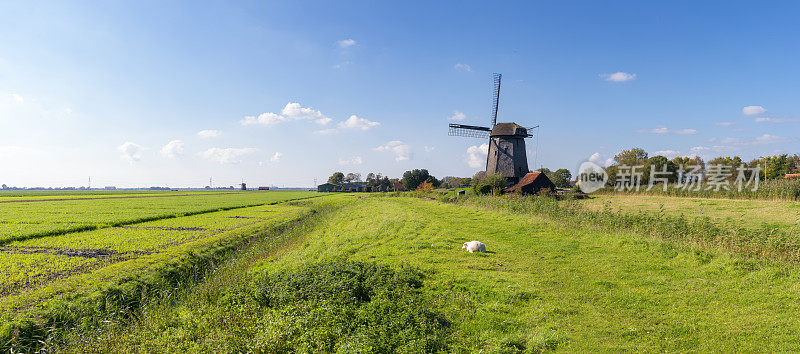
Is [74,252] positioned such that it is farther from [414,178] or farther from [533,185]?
[414,178]

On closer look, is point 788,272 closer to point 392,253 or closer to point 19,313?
point 392,253

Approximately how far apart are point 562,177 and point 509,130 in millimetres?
71997

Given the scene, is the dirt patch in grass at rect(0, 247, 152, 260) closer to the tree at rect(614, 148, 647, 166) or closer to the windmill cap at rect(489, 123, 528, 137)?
the windmill cap at rect(489, 123, 528, 137)

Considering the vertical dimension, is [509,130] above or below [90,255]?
above

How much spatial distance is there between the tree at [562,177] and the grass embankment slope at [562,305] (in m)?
99.3

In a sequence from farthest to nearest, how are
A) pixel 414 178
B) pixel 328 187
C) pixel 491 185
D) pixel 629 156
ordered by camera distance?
1. pixel 328 187
2. pixel 414 178
3. pixel 629 156
4. pixel 491 185

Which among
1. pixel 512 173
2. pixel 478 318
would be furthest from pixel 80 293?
pixel 512 173

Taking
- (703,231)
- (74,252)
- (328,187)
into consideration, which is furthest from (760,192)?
(328,187)

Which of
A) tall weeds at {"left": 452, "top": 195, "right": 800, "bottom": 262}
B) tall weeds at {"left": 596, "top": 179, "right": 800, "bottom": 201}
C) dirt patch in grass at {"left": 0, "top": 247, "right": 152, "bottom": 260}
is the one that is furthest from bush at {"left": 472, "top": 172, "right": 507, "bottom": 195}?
dirt patch in grass at {"left": 0, "top": 247, "right": 152, "bottom": 260}

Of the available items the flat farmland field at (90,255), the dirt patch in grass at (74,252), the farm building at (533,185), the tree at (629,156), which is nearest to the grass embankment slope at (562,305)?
the flat farmland field at (90,255)

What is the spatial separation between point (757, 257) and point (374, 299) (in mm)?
12863

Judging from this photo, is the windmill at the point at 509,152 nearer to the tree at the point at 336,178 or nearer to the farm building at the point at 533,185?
the farm building at the point at 533,185

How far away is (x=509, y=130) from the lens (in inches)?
2053

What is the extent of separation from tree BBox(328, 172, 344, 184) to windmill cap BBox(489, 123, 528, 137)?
437 ft
